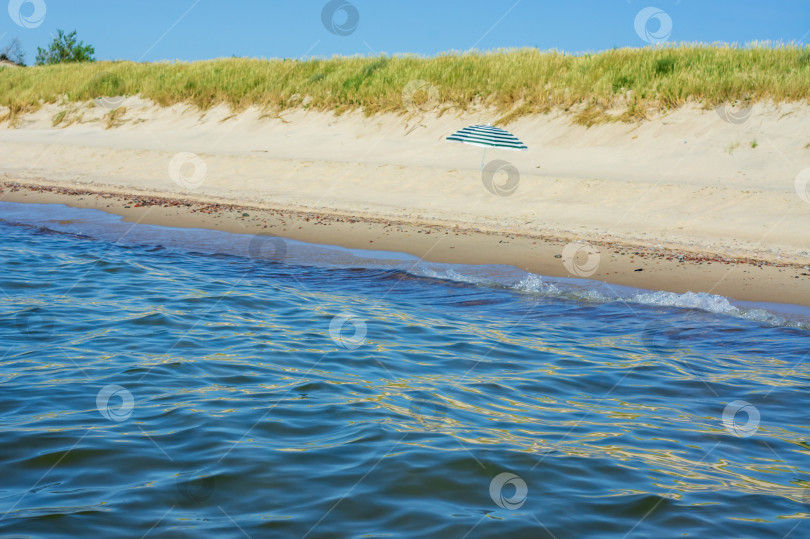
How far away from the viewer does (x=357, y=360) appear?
6.14m

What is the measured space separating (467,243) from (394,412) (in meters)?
6.80

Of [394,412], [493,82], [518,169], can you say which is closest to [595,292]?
[394,412]

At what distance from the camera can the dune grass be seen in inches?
718

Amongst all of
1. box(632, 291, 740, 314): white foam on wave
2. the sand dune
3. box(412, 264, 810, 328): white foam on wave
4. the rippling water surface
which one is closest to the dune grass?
the sand dune

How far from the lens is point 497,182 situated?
1543cm

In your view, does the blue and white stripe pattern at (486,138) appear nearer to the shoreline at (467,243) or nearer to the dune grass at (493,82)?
the shoreline at (467,243)

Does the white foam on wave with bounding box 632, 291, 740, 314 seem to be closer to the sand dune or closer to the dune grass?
the sand dune

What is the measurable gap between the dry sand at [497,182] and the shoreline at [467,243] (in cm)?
4

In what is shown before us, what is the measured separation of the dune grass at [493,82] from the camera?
1823 cm

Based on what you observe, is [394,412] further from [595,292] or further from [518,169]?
[518,169]

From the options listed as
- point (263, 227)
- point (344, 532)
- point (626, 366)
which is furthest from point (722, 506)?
point (263, 227)

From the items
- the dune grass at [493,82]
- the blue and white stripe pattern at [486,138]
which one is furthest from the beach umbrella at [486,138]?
the dune grass at [493,82]

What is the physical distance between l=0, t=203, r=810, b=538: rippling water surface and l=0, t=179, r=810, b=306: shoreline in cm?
81

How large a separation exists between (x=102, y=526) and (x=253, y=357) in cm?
269
